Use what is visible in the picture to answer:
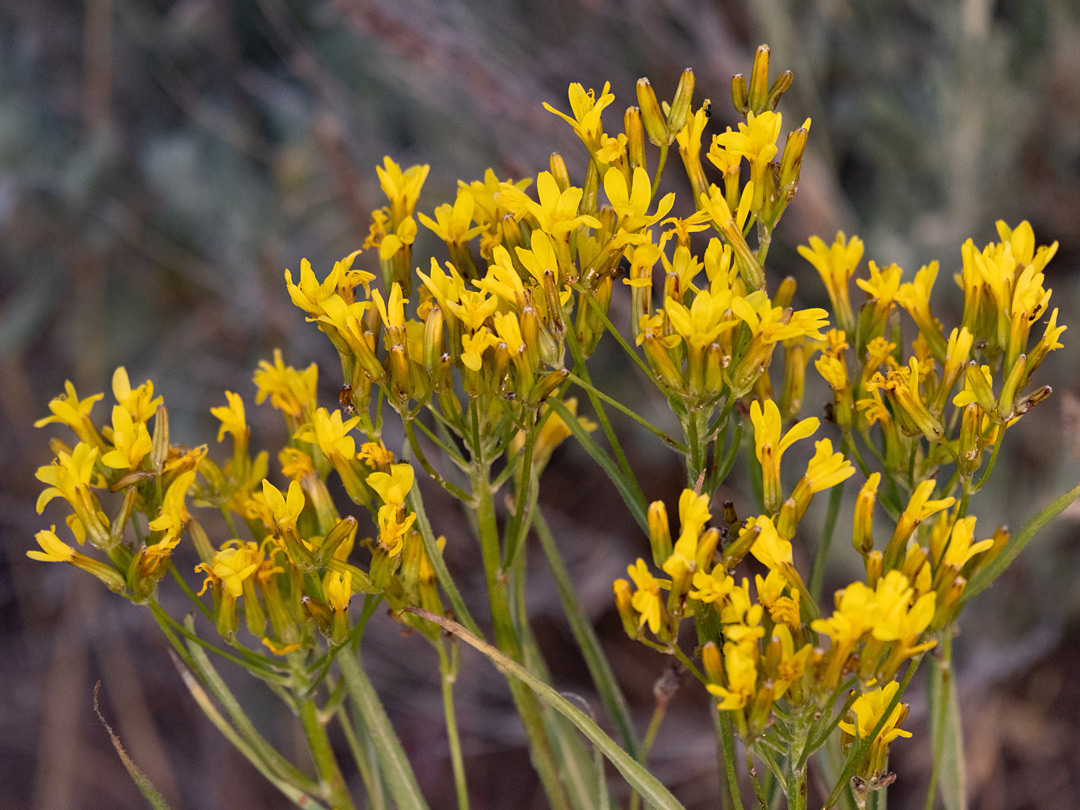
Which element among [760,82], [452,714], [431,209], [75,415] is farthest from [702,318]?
[431,209]

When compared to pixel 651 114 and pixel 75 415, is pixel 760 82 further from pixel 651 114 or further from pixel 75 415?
pixel 75 415

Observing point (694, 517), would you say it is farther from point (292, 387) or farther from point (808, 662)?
point (292, 387)

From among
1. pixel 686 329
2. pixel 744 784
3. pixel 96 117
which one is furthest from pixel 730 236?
pixel 96 117

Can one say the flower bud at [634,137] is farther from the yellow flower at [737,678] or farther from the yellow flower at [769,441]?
the yellow flower at [737,678]

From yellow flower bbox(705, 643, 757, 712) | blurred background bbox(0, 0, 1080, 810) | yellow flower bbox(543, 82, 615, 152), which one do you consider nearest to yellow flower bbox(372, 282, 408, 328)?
yellow flower bbox(543, 82, 615, 152)

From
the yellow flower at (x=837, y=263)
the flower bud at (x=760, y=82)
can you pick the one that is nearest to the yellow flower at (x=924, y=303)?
the yellow flower at (x=837, y=263)

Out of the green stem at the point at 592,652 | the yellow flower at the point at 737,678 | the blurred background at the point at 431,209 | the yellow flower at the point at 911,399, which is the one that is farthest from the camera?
the blurred background at the point at 431,209
